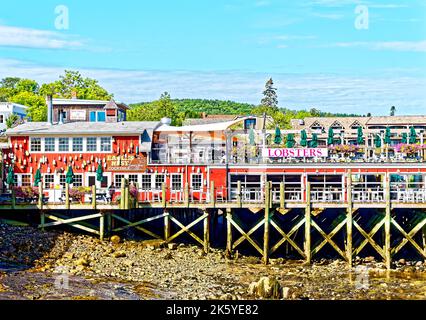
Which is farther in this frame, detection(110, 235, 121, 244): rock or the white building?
the white building

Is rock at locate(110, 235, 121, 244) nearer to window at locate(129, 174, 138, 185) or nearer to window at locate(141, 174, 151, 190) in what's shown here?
window at locate(141, 174, 151, 190)

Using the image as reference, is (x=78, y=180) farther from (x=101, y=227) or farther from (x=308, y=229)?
(x=308, y=229)

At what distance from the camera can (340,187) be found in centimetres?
4784

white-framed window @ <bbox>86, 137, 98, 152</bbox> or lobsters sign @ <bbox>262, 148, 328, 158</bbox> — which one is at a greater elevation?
white-framed window @ <bbox>86, 137, 98, 152</bbox>

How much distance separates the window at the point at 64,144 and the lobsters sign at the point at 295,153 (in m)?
12.0

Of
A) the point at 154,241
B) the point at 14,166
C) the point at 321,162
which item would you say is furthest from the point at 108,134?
the point at 321,162

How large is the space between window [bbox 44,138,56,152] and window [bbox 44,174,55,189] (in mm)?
1605

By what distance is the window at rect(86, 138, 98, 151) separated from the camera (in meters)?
50.1

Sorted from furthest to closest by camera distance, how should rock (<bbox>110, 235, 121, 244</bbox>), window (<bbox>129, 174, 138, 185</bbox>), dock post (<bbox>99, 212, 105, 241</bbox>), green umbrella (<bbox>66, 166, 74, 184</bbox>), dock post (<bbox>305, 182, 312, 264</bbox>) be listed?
1. window (<bbox>129, 174, 138, 185</bbox>)
2. green umbrella (<bbox>66, 166, 74, 184</bbox>)
3. dock post (<bbox>99, 212, 105, 241</bbox>)
4. rock (<bbox>110, 235, 121, 244</bbox>)
5. dock post (<bbox>305, 182, 312, 264</bbox>)

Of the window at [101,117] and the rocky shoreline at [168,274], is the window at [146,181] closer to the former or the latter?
the rocky shoreline at [168,274]

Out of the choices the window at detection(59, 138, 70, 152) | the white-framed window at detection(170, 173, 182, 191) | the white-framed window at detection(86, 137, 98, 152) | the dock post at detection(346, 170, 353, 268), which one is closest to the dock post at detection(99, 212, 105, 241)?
the white-framed window at detection(170, 173, 182, 191)

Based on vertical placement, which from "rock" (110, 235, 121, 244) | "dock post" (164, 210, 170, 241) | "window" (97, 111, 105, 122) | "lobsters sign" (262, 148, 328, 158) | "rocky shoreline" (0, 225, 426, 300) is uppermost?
"window" (97, 111, 105, 122)

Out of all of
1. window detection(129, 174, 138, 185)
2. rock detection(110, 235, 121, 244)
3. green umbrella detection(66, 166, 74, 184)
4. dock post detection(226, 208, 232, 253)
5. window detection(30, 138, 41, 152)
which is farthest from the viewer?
window detection(30, 138, 41, 152)

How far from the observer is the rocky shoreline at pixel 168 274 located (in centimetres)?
3222
